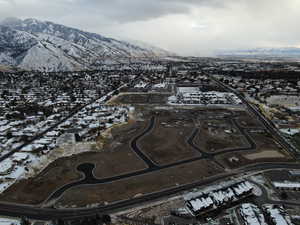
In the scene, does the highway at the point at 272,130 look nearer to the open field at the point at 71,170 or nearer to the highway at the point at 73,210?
the highway at the point at 73,210

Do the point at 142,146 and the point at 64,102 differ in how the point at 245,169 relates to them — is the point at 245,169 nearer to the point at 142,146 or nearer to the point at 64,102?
the point at 142,146

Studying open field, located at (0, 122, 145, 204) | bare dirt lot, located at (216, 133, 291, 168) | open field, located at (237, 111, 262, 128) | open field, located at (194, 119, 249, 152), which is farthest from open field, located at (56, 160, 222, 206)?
open field, located at (237, 111, 262, 128)

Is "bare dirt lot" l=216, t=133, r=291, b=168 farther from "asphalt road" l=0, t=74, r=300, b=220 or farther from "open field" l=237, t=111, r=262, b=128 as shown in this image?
"open field" l=237, t=111, r=262, b=128

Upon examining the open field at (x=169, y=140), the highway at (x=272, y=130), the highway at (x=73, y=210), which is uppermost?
the highway at (x=272, y=130)

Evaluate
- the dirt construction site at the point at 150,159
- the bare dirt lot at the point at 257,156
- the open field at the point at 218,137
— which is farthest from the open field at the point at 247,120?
the bare dirt lot at the point at 257,156

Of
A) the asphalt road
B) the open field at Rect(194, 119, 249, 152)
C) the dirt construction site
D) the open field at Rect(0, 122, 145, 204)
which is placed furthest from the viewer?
the open field at Rect(194, 119, 249, 152)

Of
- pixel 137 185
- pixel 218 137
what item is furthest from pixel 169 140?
→ pixel 137 185

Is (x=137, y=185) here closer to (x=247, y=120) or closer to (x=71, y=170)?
(x=71, y=170)

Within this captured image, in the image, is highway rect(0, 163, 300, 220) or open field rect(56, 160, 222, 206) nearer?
highway rect(0, 163, 300, 220)

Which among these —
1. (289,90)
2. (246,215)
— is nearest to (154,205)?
Result: (246,215)
